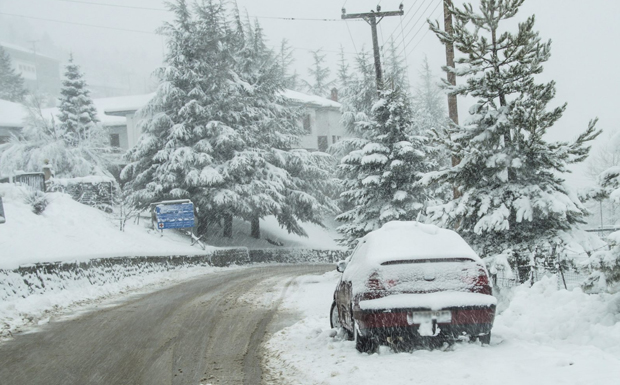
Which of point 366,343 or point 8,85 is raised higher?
point 8,85

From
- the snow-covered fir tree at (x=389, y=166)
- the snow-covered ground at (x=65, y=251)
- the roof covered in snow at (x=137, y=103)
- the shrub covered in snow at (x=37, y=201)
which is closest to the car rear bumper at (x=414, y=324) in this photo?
the snow-covered ground at (x=65, y=251)

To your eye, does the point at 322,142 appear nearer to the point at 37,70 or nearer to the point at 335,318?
the point at 335,318

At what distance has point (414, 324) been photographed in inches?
257

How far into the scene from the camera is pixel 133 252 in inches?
697

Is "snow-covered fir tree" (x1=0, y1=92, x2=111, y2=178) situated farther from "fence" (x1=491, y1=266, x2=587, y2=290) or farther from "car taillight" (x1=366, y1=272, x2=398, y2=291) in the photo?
"car taillight" (x1=366, y1=272, x2=398, y2=291)

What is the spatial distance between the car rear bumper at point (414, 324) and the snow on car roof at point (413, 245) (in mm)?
629

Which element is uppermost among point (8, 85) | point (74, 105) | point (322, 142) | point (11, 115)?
point (8, 85)

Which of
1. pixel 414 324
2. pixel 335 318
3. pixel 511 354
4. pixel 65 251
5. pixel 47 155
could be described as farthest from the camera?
pixel 47 155

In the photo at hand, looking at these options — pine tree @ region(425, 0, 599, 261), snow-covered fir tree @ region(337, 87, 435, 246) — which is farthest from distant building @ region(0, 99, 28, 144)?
pine tree @ region(425, 0, 599, 261)

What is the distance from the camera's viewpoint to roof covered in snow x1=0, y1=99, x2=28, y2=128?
46.6 meters

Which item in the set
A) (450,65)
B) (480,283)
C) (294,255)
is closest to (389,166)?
(450,65)

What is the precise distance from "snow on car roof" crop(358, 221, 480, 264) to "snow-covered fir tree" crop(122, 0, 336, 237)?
20771 mm

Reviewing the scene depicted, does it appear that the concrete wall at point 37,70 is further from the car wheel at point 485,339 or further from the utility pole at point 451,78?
the car wheel at point 485,339

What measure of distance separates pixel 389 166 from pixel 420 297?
43.7 ft
